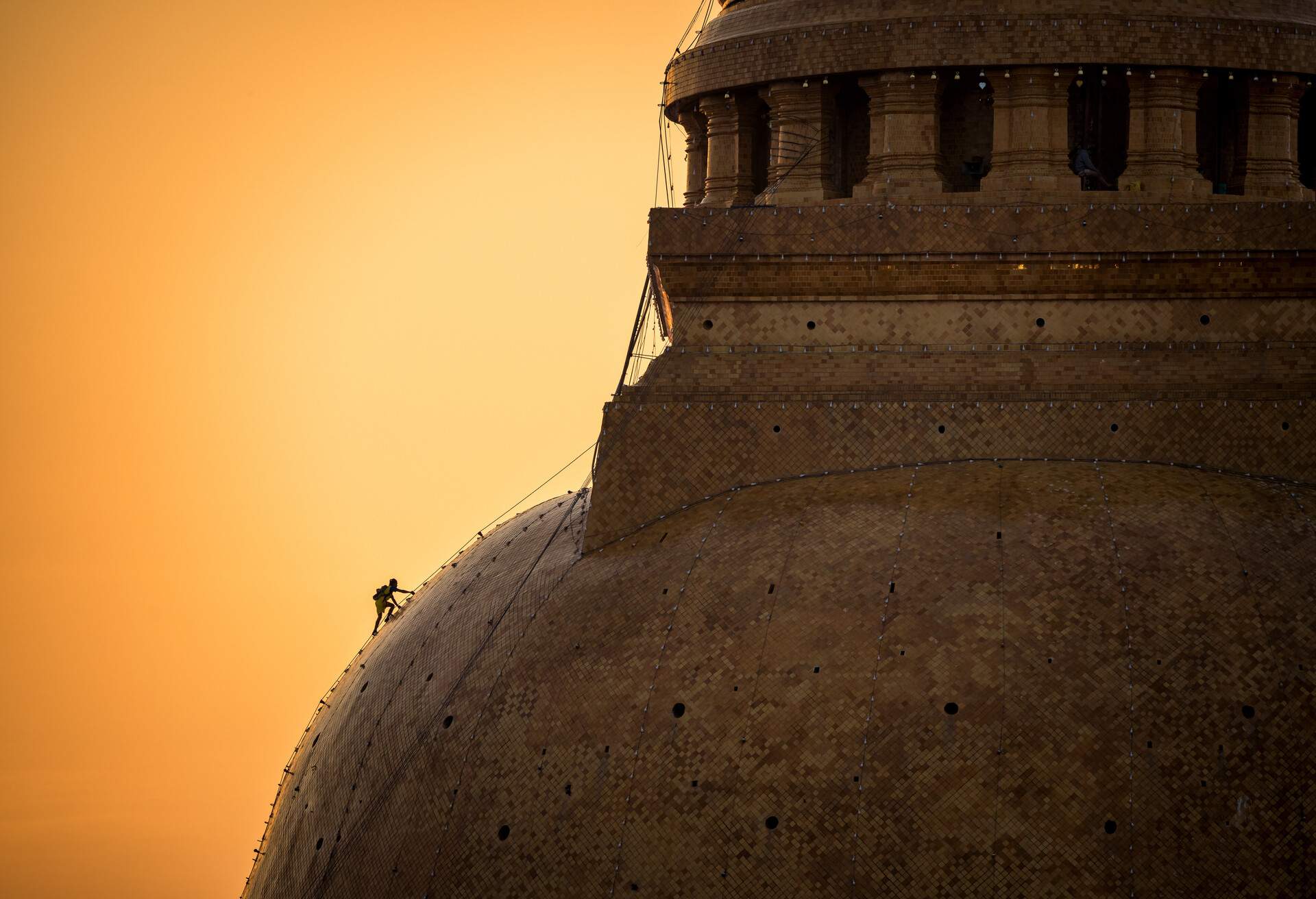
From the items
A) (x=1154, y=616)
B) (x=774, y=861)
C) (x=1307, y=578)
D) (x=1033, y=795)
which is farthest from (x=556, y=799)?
(x=1307, y=578)

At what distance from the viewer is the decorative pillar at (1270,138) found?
20141 mm

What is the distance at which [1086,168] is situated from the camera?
20031 millimetres

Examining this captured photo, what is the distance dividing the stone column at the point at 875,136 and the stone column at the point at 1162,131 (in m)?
2.57

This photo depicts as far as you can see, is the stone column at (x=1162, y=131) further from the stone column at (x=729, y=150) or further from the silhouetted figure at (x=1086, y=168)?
the stone column at (x=729, y=150)

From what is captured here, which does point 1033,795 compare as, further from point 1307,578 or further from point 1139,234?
point 1139,234

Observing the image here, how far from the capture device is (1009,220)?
1934cm

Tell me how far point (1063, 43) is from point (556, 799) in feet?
30.9

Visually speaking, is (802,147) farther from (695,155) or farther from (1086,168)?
(1086,168)

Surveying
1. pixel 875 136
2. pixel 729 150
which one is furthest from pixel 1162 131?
pixel 729 150

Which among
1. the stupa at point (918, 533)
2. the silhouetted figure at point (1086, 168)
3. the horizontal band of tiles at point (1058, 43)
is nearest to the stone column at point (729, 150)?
the stupa at point (918, 533)

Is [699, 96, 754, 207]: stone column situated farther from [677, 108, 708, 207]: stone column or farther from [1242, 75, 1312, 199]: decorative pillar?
[1242, 75, 1312, 199]: decorative pillar

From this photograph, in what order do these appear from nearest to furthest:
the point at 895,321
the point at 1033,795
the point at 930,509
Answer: the point at 1033,795 → the point at 930,509 → the point at 895,321

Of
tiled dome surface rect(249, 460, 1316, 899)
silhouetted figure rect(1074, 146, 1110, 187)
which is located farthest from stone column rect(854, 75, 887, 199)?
tiled dome surface rect(249, 460, 1316, 899)

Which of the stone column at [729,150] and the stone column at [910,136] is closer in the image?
the stone column at [910,136]
